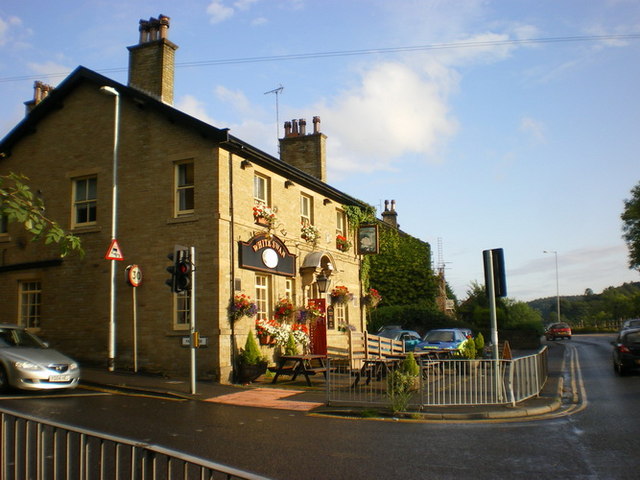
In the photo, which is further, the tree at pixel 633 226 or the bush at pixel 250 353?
the tree at pixel 633 226

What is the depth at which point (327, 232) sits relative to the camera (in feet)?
80.2

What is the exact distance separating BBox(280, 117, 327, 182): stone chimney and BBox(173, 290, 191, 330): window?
34.9 ft

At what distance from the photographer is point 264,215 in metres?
19.6

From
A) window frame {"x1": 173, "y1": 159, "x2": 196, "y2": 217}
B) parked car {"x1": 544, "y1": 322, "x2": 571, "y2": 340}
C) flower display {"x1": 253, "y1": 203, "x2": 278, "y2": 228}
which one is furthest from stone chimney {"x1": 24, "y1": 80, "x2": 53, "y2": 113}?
parked car {"x1": 544, "y1": 322, "x2": 571, "y2": 340}

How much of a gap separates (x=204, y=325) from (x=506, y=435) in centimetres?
979

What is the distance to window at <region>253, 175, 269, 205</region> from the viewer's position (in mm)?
19805

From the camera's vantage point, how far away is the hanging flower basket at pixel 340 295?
941 inches

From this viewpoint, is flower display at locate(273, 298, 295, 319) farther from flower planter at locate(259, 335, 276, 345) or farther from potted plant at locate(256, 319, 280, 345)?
flower planter at locate(259, 335, 276, 345)

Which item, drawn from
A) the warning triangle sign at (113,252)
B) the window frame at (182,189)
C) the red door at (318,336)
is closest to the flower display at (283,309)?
the red door at (318,336)

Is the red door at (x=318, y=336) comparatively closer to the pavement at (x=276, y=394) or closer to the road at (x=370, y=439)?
the pavement at (x=276, y=394)

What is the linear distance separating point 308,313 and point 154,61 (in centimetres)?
980

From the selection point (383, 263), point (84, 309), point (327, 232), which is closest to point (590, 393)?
point (327, 232)

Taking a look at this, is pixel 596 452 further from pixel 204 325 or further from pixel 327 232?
pixel 327 232

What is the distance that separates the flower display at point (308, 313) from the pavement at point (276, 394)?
2.60 metres
